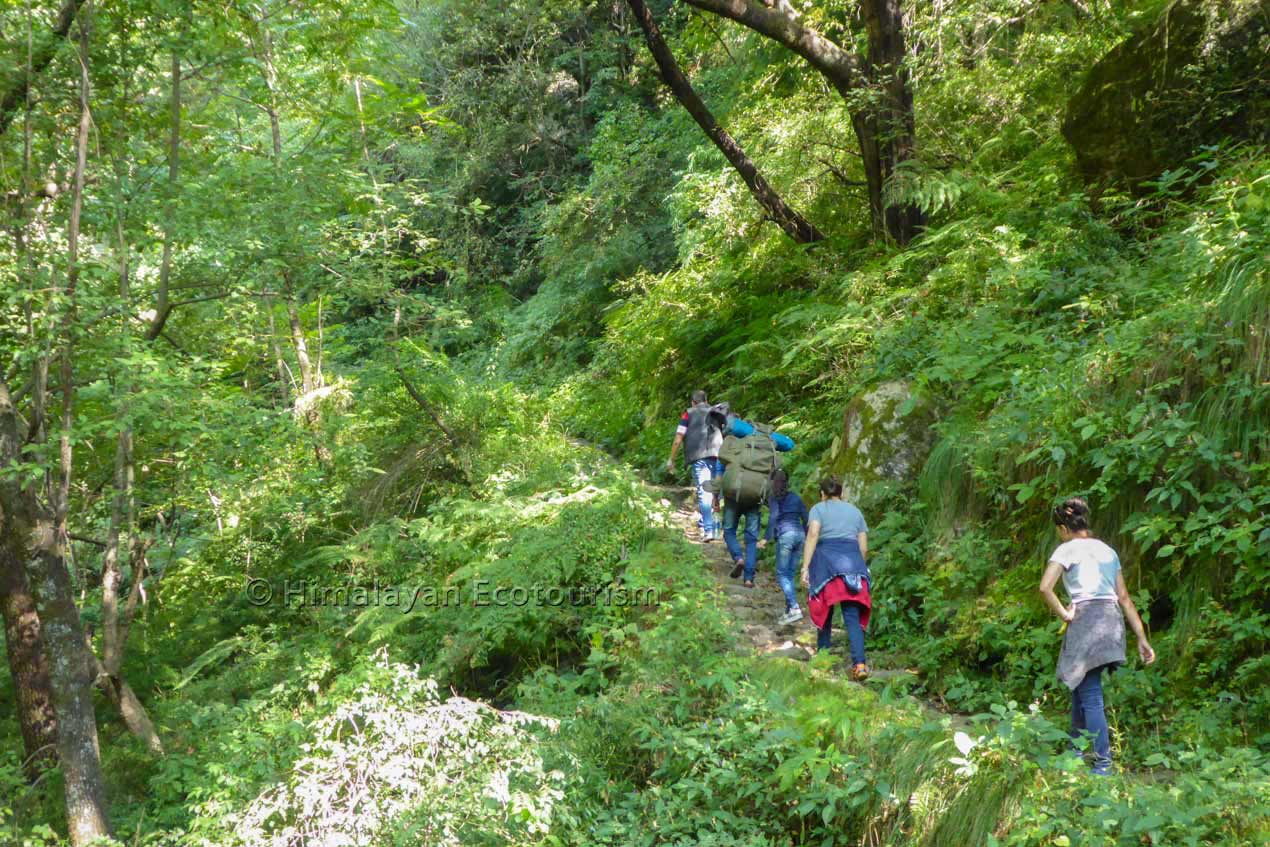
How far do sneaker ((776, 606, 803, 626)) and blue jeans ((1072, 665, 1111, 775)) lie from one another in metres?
3.22

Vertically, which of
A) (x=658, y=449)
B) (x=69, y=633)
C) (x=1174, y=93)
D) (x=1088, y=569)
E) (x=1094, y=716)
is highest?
(x=1174, y=93)

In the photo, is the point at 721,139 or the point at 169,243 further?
the point at 721,139

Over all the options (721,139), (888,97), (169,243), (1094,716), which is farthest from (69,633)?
(888,97)

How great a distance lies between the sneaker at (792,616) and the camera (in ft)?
26.9

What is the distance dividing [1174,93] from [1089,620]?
632cm

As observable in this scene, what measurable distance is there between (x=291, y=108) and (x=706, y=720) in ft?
33.5

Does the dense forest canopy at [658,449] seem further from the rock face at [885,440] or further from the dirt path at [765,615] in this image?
the dirt path at [765,615]

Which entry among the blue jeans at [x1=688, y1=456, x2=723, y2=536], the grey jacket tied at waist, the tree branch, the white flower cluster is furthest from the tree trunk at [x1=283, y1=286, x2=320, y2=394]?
the grey jacket tied at waist

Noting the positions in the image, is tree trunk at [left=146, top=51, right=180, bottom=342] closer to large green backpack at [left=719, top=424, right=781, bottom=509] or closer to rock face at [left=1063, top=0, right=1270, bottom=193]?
large green backpack at [left=719, top=424, right=781, bottom=509]

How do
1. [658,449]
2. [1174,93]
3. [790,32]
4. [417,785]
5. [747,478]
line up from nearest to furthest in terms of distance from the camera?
[417,785] → [1174,93] → [747,478] → [790,32] → [658,449]

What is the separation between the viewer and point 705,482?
10.5 metres

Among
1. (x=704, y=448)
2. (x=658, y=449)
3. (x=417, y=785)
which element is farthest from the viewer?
(x=658, y=449)

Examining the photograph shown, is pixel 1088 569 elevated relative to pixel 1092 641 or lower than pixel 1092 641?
elevated

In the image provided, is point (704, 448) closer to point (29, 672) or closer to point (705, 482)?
point (705, 482)
